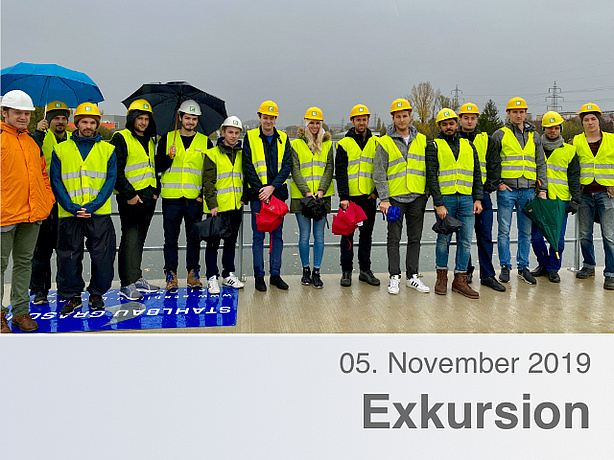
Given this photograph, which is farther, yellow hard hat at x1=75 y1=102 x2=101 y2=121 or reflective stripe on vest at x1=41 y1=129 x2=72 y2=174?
reflective stripe on vest at x1=41 y1=129 x2=72 y2=174

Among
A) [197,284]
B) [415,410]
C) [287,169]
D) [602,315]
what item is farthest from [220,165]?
[602,315]

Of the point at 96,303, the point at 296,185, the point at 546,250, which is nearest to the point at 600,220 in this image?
the point at 546,250

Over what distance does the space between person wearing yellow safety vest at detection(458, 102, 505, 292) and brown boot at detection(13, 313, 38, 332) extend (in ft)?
12.7

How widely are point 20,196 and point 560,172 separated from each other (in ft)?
15.8

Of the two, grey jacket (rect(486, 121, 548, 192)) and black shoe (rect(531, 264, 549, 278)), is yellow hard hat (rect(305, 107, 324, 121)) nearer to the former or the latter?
grey jacket (rect(486, 121, 548, 192))

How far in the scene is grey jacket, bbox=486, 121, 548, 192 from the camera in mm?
4727

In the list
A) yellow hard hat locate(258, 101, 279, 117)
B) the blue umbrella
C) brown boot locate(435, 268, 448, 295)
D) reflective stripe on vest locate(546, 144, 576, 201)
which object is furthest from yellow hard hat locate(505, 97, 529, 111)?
the blue umbrella

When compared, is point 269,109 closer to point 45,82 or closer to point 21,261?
point 45,82

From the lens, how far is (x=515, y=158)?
191 inches

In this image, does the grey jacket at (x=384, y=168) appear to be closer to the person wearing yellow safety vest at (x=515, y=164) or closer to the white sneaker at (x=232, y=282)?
the person wearing yellow safety vest at (x=515, y=164)

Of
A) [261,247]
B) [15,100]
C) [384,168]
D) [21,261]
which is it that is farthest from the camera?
[261,247]

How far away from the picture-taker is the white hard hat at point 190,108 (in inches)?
173

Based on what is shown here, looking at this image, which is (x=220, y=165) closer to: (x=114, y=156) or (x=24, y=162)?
(x=114, y=156)

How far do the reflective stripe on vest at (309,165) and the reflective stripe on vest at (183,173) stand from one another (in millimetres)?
892
